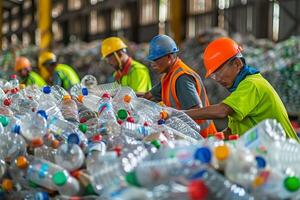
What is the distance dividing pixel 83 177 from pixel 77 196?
10 centimetres

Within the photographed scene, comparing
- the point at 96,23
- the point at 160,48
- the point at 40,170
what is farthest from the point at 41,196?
the point at 96,23

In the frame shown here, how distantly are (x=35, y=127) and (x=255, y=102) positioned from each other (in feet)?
4.64

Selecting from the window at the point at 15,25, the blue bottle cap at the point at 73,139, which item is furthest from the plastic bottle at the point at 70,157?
the window at the point at 15,25

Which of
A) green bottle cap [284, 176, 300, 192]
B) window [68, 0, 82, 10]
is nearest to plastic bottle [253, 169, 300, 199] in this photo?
green bottle cap [284, 176, 300, 192]

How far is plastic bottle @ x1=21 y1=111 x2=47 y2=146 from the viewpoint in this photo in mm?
3400

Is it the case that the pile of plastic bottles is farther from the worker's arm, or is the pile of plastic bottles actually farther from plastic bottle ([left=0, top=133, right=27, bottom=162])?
the worker's arm

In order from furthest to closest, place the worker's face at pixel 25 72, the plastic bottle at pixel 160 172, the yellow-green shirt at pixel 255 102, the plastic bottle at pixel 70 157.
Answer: the worker's face at pixel 25 72 < the yellow-green shirt at pixel 255 102 < the plastic bottle at pixel 70 157 < the plastic bottle at pixel 160 172

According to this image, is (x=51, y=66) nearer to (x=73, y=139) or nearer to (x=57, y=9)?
(x=73, y=139)

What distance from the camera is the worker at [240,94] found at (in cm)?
386

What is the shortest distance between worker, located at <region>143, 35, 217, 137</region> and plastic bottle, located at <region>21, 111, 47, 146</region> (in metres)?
1.50

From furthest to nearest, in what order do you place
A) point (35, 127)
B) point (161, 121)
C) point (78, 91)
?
point (78, 91) < point (161, 121) < point (35, 127)

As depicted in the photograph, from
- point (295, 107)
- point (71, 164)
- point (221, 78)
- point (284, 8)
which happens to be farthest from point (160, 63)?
point (284, 8)

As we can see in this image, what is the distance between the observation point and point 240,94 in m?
3.84

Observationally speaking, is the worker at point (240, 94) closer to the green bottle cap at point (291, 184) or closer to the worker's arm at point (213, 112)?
the worker's arm at point (213, 112)
